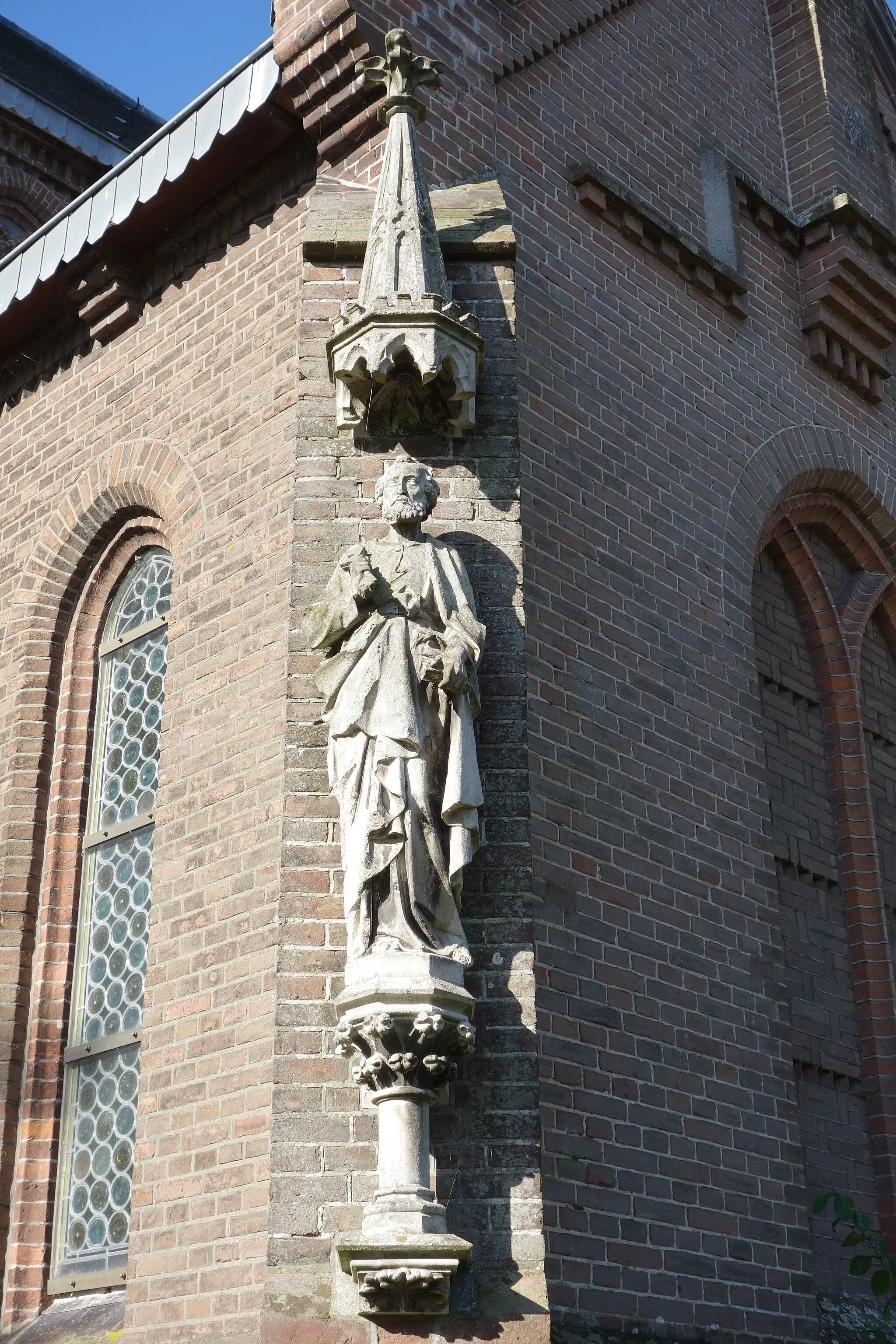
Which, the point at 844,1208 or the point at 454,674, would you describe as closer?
the point at 454,674

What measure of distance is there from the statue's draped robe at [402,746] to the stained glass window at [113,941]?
2.29 metres

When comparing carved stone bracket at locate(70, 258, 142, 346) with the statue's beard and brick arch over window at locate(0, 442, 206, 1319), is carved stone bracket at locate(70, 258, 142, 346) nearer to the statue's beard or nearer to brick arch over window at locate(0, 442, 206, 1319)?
brick arch over window at locate(0, 442, 206, 1319)

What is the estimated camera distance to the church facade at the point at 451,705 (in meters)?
6.22

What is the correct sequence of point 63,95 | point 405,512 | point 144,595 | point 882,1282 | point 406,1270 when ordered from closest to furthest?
point 406,1270
point 405,512
point 882,1282
point 144,595
point 63,95

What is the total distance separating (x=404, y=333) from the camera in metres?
7.17

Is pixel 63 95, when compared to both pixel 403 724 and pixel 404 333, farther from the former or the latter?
pixel 403 724

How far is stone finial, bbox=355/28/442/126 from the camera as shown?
782 cm

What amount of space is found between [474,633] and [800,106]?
6737 mm

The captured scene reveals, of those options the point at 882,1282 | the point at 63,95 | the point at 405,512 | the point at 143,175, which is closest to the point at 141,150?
the point at 143,175

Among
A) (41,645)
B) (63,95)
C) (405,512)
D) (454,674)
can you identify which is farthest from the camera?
(63,95)

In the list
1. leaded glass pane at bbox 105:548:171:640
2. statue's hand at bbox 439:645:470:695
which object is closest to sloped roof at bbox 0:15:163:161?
leaded glass pane at bbox 105:548:171:640

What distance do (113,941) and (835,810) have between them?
4.20 m

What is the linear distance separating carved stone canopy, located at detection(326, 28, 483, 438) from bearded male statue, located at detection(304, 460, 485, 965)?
1.75ft

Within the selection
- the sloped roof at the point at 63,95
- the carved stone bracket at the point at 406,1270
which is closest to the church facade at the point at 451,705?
the carved stone bracket at the point at 406,1270
